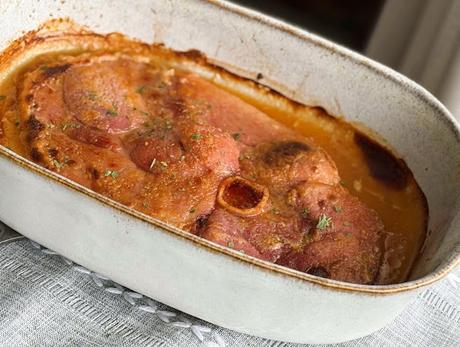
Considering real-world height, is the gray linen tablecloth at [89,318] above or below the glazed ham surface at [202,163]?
below

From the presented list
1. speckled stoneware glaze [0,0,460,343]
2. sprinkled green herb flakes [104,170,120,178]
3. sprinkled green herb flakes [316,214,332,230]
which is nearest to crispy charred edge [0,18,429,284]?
speckled stoneware glaze [0,0,460,343]

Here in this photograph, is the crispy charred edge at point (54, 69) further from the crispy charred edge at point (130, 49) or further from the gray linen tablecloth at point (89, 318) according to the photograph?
the gray linen tablecloth at point (89, 318)

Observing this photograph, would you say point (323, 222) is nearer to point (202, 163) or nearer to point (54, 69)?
point (202, 163)

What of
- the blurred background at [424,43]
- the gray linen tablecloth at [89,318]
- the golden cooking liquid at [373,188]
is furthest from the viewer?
the blurred background at [424,43]

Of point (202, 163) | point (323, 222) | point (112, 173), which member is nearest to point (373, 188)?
point (323, 222)

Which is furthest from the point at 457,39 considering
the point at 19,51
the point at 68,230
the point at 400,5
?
the point at 68,230

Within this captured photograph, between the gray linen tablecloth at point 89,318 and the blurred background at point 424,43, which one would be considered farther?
the blurred background at point 424,43

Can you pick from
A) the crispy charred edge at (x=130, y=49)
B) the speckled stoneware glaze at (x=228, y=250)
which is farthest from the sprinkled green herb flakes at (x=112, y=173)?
the crispy charred edge at (x=130, y=49)

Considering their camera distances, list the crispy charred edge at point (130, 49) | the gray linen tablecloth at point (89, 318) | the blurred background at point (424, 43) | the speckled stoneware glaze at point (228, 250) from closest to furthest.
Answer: the speckled stoneware glaze at point (228, 250) → the gray linen tablecloth at point (89, 318) → the crispy charred edge at point (130, 49) → the blurred background at point (424, 43)
